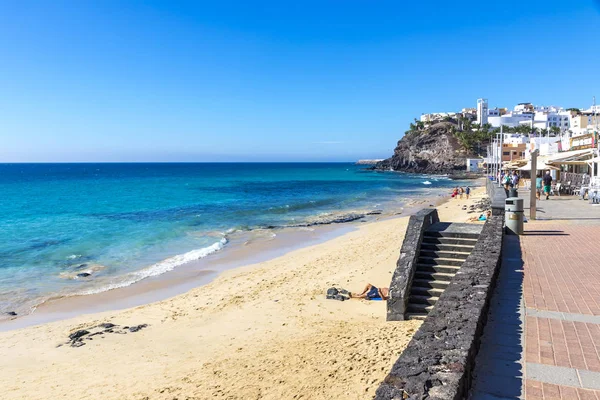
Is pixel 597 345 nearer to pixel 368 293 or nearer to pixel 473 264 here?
pixel 473 264

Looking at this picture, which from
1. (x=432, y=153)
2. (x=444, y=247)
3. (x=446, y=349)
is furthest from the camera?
(x=432, y=153)

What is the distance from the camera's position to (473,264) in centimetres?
701

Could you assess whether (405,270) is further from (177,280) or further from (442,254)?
(177,280)

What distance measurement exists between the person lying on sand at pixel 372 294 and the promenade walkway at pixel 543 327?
2923 millimetres

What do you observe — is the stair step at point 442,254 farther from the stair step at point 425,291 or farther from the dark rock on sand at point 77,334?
the dark rock on sand at point 77,334

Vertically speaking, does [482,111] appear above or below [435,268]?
above

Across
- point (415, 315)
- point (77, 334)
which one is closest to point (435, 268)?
point (415, 315)

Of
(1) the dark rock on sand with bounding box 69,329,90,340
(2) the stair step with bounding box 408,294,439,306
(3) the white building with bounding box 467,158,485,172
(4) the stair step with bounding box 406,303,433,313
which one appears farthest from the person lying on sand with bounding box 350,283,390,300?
(3) the white building with bounding box 467,158,485,172

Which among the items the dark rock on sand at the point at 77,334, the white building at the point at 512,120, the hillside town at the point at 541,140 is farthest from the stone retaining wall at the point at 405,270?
the white building at the point at 512,120

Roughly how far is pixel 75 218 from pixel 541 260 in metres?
31.2

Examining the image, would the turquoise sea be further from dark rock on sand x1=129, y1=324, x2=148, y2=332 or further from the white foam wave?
dark rock on sand x1=129, y1=324, x2=148, y2=332

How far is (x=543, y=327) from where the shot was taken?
16.9 ft

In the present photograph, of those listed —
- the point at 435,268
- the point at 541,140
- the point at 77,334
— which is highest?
the point at 541,140

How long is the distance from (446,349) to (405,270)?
4.80 metres
